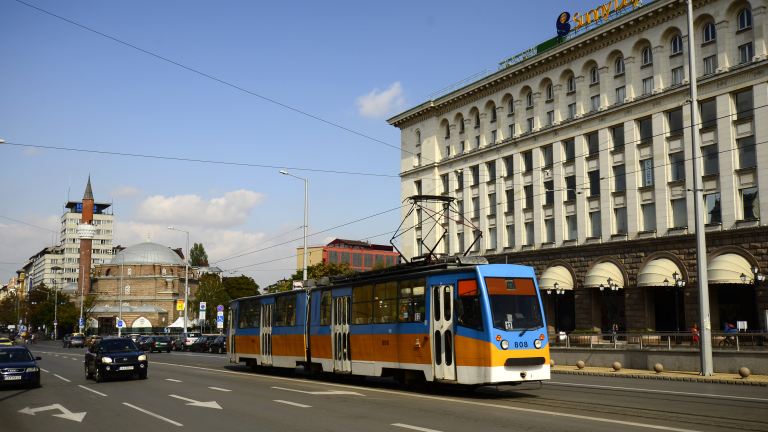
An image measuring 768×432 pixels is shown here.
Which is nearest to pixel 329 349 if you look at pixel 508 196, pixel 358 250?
pixel 508 196

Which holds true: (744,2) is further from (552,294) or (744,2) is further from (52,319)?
(52,319)

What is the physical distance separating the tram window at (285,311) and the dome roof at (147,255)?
342 ft

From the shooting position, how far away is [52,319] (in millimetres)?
118250

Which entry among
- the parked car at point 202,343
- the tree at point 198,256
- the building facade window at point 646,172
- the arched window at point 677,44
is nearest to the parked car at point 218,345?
the parked car at point 202,343

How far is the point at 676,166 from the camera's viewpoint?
131 feet

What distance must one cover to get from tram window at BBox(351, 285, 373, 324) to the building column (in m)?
27.2

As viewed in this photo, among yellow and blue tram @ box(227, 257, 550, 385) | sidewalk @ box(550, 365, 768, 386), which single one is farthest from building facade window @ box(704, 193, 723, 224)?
yellow and blue tram @ box(227, 257, 550, 385)

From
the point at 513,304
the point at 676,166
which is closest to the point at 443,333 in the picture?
the point at 513,304

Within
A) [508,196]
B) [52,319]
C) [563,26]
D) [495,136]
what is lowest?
[52,319]

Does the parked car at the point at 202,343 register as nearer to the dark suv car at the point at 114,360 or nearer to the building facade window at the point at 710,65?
Result: the dark suv car at the point at 114,360

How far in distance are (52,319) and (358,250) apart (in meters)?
A: 58.8

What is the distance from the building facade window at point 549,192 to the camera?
158 ft

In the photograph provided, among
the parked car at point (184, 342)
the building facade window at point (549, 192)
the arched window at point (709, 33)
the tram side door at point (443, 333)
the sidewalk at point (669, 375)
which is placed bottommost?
the parked car at point (184, 342)

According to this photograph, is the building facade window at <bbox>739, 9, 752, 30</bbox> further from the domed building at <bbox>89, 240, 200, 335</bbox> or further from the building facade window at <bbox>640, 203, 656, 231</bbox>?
the domed building at <bbox>89, 240, 200, 335</bbox>
